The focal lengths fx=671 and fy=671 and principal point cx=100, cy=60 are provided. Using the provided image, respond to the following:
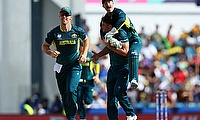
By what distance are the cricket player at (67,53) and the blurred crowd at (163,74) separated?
6936 mm

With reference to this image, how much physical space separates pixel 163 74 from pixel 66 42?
9298 mm

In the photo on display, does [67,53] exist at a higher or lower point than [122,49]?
lower

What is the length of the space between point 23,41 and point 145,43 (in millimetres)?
Answer: 3855

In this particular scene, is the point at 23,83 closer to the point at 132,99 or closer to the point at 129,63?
the point at 132,99

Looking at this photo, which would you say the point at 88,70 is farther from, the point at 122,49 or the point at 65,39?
the point at 122,49

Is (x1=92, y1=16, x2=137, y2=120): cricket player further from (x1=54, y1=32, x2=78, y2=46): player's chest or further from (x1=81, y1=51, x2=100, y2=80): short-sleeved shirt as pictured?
(x1=81, y1=51, x2=100, y2=80): short-sleeved shirt

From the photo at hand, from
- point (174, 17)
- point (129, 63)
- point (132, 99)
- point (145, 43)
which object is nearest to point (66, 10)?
point (129, 63)

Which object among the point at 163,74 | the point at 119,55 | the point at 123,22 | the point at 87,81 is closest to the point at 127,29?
the point at 123,22

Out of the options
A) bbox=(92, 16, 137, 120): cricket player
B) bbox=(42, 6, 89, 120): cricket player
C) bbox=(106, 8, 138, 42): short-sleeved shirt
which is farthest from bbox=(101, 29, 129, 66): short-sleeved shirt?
bbox=(42, 6, 89, 120): cricket player

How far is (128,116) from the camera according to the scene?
36.0ft

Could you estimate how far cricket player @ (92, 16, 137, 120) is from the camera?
35.5 ft

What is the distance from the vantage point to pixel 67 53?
1163 cm

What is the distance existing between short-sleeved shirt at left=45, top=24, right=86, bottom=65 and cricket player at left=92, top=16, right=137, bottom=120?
0.69m

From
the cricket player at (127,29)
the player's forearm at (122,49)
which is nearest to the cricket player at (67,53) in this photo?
the player's forearm at (122,49)
